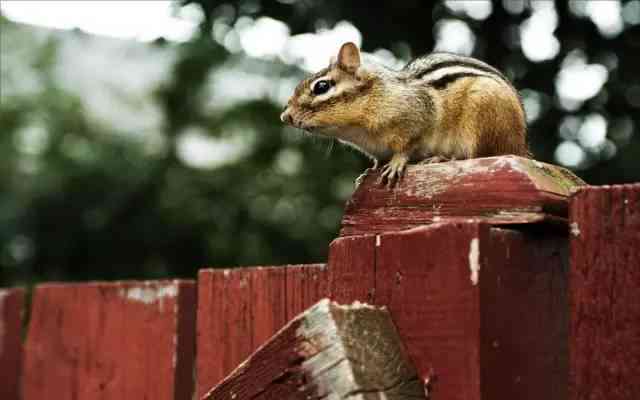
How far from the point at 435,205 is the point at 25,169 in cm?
496

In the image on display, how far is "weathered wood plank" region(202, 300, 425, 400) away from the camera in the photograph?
3.44ft

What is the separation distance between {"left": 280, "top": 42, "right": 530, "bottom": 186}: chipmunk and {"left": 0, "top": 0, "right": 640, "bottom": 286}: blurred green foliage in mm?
1335

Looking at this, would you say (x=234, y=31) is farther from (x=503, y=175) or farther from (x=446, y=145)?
(x=503, y=175)

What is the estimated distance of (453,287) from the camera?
1107mm

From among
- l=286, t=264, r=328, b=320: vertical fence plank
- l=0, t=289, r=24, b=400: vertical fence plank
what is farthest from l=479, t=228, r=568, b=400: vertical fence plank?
l=0, t=289, r=24, b=400: vertical fence plank

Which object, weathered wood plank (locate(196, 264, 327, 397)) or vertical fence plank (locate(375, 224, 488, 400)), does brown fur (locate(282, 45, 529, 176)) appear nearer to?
weathered wood plank (locate(196, 264, 327, 397))

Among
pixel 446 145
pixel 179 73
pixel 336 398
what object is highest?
pixel 179 73

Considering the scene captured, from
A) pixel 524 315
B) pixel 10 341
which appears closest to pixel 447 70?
pixel 524 315

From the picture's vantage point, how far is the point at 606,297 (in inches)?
40.3

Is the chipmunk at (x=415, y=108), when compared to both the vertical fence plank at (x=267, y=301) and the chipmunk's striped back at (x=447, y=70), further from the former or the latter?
the vertical fence plank at (x=267, y=301)

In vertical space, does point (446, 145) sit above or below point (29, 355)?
above

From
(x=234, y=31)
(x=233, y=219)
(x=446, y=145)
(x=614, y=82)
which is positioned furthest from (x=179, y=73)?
(x=446, y=145)

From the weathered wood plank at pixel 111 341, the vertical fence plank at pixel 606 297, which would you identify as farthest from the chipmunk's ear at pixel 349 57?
the vertical fence plank at pixel 606 297

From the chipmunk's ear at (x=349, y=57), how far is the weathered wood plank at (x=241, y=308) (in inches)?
35.4
